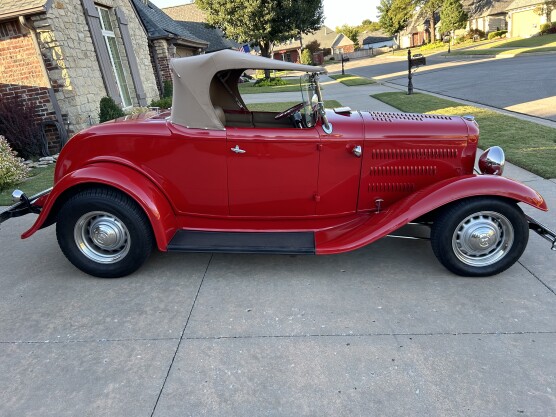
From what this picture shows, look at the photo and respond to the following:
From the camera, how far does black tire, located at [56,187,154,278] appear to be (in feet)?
10.3

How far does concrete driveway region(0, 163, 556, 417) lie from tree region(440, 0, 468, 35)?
2076 inches

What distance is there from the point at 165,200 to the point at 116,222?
0.44 meters

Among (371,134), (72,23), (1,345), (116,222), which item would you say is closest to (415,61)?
(72,23)

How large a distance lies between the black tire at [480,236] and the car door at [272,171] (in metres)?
1.09

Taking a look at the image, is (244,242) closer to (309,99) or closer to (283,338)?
(283,338)

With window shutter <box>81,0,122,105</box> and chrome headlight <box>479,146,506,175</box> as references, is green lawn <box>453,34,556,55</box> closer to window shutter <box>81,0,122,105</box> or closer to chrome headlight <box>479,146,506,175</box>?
window shutter <box>81,0,122,105</box>

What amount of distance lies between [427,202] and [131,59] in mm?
10114

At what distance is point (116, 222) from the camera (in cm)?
321

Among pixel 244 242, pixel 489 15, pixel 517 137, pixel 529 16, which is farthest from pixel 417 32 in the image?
Result: pixel 244 242

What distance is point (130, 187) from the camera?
3.08m

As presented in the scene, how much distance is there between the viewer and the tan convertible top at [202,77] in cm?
304

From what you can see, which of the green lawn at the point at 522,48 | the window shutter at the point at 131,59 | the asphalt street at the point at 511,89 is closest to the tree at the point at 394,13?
the green lawn at the point at 522,48

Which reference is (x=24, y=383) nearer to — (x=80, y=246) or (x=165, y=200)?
(x=80, y=246)

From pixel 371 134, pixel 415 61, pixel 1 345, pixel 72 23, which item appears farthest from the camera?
pixel 415 61
